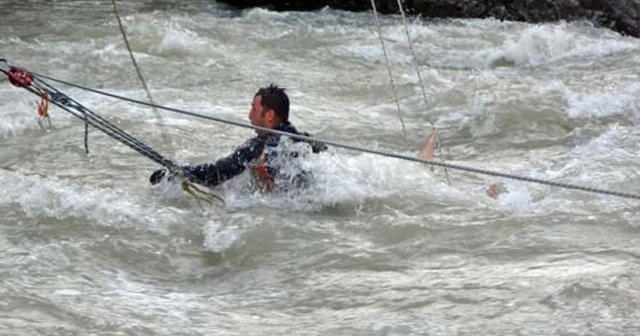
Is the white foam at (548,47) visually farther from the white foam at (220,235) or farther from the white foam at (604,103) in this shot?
the white foam at (220,235)

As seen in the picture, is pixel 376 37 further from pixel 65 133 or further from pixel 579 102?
pixel 65 133

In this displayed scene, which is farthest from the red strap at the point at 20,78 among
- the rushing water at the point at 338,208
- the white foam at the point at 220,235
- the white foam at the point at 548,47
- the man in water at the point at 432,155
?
the white foam at the point at 548,47

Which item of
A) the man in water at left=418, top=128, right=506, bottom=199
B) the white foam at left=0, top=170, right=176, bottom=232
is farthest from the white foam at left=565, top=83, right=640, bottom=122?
the white foam at left=0, top=170, right=176, bottom=232

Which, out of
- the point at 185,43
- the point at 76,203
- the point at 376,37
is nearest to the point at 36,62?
the point at 185,43

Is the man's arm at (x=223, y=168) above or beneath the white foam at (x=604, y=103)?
beneath

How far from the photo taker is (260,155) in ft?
20.7

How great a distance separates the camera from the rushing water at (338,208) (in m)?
4.76

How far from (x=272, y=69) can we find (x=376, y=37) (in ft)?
7.25

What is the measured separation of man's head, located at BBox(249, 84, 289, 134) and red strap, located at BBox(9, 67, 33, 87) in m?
1.28

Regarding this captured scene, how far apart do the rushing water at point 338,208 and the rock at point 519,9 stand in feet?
5.22

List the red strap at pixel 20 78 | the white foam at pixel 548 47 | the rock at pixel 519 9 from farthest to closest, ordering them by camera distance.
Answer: the rock at pixel 519 9, the white foam at pixel 548 47, the red strap at pixel 20 78

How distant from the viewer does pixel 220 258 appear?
5605 mm

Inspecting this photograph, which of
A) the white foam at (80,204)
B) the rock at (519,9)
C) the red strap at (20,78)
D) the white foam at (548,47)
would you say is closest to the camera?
the red strap at (20,78)

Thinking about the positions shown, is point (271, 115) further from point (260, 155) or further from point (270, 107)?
point (260, 155)
